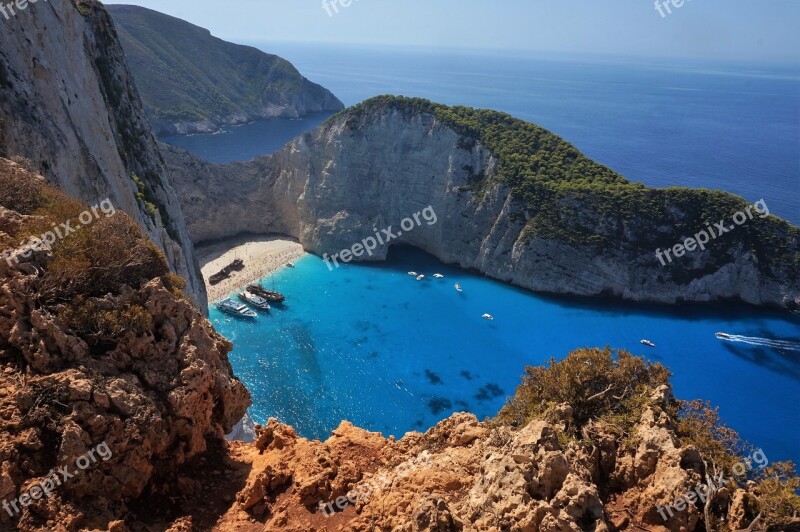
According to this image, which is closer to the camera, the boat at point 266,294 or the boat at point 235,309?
the boat at point 235,309

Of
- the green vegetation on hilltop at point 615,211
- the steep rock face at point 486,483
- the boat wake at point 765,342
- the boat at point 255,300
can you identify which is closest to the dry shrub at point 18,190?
the steep rock face at point 486,483

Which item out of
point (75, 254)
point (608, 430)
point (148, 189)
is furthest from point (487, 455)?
point (148, 189)

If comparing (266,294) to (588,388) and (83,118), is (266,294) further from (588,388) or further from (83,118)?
(588,388)

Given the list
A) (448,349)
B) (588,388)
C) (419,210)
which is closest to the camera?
(588,388)

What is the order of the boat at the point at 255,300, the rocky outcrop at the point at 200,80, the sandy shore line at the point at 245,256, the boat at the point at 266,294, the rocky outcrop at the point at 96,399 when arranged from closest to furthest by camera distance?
1. the rocky outcrop at the point at 96,399
2. the boat at the point at 255,300
3. the boat at the point at 266,294
4. the sandy shore line at the point at 245,256
5. the rocky outcrop at the point at 200,80

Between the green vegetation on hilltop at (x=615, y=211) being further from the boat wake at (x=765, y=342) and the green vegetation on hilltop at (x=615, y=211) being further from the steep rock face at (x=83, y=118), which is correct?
the steep rock face at (x=83, y=118)

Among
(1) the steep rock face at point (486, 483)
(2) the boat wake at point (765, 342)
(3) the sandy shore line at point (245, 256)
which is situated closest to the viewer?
(1) the steep rock face at point (486, 483)

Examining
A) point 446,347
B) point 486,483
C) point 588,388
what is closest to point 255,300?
point 446,347
